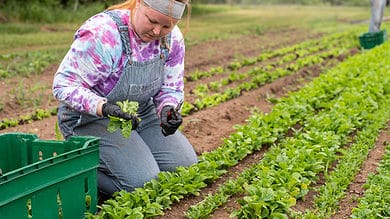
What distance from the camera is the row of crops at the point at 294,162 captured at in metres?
4.16

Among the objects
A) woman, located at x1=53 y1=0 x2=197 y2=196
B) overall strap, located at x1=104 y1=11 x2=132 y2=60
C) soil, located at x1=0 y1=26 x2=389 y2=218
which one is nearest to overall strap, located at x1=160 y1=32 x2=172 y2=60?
woman, located at x1=53 y1=0 x2=197 y2=196

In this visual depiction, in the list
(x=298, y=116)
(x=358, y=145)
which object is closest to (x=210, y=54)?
(x=298, y=116)

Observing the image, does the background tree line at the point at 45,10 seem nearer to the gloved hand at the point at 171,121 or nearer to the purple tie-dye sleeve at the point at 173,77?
the purple tie-dye sleeve at the point at 173,77

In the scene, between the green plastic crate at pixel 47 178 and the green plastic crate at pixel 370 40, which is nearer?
the green plastic crate at pixel 47 178

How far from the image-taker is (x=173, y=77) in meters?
5.02

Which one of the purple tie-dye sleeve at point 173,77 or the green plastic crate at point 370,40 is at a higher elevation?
the purple tie-dye sleeve at point 173,77

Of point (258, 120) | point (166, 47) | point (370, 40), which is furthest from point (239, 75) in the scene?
point (370, 40)

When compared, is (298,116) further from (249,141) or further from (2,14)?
(2,14)

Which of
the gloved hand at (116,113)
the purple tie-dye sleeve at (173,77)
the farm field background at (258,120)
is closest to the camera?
the gloved hand at (116,113)

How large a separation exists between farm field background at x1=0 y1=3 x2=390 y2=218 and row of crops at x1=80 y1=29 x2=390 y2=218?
0.01 m

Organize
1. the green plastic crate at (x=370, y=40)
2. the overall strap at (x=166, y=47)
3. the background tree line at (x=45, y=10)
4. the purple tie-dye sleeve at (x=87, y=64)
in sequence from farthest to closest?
the background tree line at (x=45, y=10), the green plastic crate at (x=370, y=40), the overall strap at (x=166, y=47), the purple tie-dye sleeve at (x=87, y=64)

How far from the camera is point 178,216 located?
4.30m

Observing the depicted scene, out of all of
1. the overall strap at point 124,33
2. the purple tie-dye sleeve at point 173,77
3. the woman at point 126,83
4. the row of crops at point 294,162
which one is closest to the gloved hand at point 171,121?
the woman at point 126,83

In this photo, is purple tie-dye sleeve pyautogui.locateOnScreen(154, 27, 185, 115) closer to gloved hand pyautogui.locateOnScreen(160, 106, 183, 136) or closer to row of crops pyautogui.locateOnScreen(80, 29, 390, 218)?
gloved hand pyautogui.locateOnScreen(160, 106, 183, 136)
